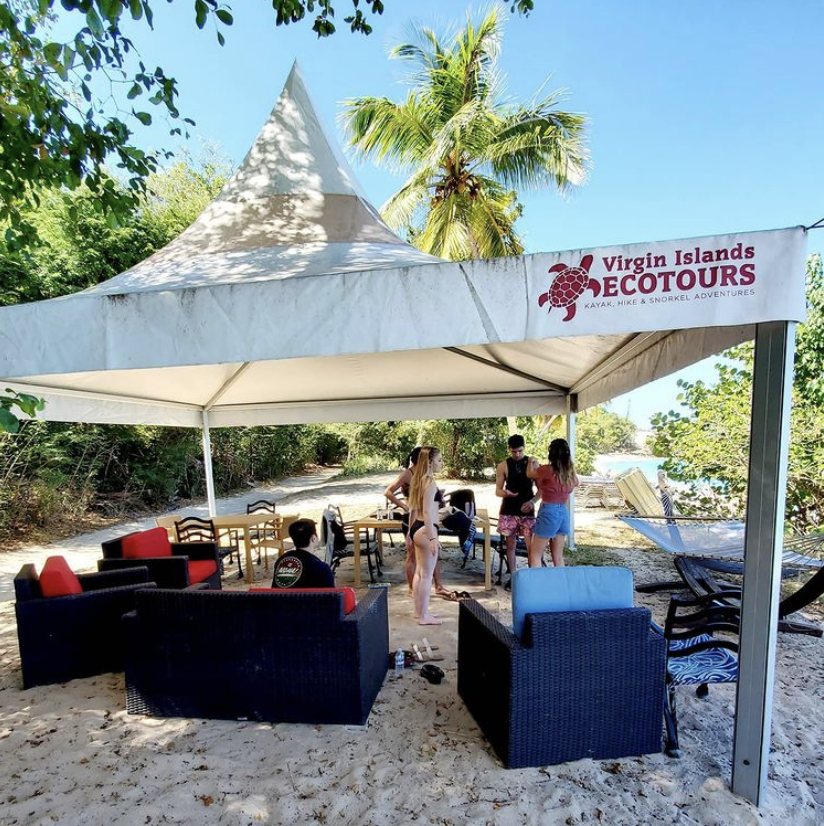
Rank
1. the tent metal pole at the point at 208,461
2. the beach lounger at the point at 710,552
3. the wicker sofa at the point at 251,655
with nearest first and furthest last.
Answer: the wicker sofa at the point at 251,655 < the beach lounger at the point at 710,552 < the tent metal pole at the point at 208,461

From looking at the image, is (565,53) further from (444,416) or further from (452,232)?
(444,416)

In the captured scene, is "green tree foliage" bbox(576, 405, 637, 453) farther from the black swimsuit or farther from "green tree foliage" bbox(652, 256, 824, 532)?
the black swimsuit

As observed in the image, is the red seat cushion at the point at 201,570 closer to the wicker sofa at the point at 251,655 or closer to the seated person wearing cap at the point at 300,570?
the wicker sofa at the point at 251,655

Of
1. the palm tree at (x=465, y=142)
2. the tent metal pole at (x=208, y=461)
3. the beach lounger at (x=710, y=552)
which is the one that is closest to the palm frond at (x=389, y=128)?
the palm tree at (x=465, y=142)

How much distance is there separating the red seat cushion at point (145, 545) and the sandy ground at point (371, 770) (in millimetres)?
1238

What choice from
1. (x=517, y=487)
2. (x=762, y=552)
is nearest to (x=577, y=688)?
(x=762, y=552)

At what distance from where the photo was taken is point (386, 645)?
3080 mm

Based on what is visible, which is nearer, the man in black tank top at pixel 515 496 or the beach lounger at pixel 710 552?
the beach lounger at pixel 710 552

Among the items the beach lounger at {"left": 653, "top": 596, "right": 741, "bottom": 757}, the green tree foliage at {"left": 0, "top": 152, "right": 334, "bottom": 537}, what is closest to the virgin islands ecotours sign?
the beach lounger at {"left": 653, "top": 596, "right": 741, "bottom": 757}

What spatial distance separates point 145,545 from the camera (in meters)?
4.28

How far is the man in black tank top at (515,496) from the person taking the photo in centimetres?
482

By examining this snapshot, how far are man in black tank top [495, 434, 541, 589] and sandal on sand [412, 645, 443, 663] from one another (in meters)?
1.77

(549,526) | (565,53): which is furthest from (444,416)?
(565,53)

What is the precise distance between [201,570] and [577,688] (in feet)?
11.7
